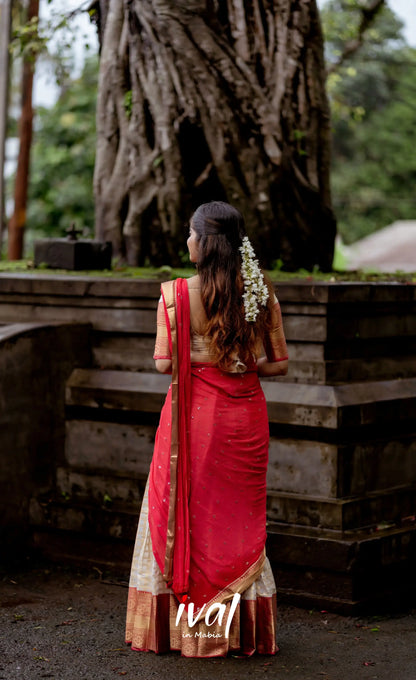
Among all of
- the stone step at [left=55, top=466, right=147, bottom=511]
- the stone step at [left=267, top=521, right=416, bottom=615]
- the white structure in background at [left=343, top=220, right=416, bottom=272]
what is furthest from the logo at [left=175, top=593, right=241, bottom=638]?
the white structure in background at [left=343, top=220, right=416, bottom=272]

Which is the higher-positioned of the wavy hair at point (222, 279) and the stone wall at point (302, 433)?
the wavy hair at point (222, 279)

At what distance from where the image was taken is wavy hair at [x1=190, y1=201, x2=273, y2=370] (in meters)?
3.81

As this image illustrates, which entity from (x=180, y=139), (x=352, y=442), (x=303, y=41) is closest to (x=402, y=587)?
(x=352, y=442)

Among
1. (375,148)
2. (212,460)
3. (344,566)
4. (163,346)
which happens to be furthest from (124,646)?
(375,148)

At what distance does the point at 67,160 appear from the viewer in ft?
78.0

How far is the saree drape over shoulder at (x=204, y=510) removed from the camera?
3.87 metres

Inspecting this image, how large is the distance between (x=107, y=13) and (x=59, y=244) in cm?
208

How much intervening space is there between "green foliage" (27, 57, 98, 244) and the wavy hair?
18.7m

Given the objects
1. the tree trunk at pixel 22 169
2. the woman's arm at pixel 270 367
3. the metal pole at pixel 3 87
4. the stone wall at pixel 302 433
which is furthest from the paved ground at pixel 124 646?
the tree trunk at pixel 22 169

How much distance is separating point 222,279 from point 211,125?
10.4ft

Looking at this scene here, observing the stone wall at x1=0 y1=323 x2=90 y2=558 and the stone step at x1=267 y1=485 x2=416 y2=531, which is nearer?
the stone step at x1=267 y1=485 x2=416 y2=531

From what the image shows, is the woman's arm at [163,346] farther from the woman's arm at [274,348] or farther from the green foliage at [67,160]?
the green foliage at [67,160]

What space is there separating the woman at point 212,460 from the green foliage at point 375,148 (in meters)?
32.5

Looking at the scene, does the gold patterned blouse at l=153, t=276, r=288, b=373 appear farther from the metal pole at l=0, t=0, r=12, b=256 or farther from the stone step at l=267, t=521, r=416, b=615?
the metal pole at l=0, t=0, r=12, b=256
